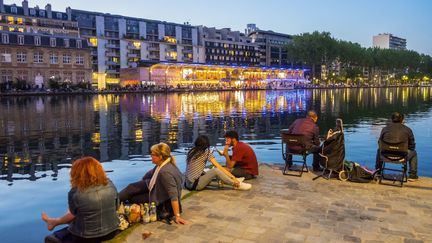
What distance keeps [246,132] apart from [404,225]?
1740cm

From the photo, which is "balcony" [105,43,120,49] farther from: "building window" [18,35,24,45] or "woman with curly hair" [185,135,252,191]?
"woman with curly hair" [185,135,252,191]

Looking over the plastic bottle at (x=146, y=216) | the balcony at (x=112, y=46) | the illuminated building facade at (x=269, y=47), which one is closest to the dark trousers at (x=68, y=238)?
the plastic bottle at (x=146, y=216)

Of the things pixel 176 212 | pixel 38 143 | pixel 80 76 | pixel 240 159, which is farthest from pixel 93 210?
pixel 80 76

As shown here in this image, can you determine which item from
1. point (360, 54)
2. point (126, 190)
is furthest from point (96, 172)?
point (360, 54)

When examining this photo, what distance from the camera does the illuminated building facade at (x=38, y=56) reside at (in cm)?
8494

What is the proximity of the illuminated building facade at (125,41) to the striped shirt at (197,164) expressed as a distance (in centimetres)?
10094

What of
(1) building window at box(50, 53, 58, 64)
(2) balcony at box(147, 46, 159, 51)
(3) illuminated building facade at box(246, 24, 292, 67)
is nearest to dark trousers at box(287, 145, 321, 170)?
(1) building window at box(50, 53, 58, 64)

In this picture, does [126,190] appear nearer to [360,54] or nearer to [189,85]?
[189,85]

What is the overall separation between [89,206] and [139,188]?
208 cm

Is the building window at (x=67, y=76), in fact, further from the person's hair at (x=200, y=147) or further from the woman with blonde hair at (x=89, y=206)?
the woman with blonde hair at (x=89, y=206)

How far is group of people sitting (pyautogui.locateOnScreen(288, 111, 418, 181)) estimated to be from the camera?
372 inches

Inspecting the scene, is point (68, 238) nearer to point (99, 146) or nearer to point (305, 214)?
point (305, 214)

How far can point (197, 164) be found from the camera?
29.8 feet

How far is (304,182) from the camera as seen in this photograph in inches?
391
